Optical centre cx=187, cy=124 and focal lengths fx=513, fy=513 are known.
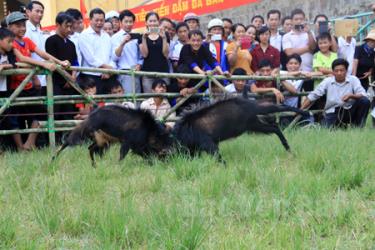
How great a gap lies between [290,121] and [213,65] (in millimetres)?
1512

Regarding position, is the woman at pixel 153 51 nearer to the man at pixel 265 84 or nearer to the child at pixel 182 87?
the child at pixel 182 87

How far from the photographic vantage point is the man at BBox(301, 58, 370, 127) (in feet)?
24.4

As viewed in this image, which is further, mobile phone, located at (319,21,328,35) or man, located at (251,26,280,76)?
mobile phone, located at (319,21,328,35)

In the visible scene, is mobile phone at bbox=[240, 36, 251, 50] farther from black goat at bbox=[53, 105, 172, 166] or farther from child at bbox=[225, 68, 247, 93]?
black goat at bbox=[53, 105, 172, 166]

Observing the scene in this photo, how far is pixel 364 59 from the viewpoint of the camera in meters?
8.17

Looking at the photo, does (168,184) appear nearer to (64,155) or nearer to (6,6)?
(64,155)

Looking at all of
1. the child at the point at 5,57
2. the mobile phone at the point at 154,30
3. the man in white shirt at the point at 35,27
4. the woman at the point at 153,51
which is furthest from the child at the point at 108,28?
the child at the point at 5,57

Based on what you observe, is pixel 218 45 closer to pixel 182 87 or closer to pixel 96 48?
pixel 182 87

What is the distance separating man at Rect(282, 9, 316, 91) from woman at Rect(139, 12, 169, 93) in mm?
2116

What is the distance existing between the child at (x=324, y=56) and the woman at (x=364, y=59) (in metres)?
0.41

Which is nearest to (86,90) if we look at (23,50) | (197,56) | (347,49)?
(23,50)

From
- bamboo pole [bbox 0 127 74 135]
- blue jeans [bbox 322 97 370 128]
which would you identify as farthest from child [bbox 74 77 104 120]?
blue jeans [bbox 322 97 370 128]

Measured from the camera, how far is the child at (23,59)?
19.9 ft

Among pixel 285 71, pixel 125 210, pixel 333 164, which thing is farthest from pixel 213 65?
pixel 125 210
